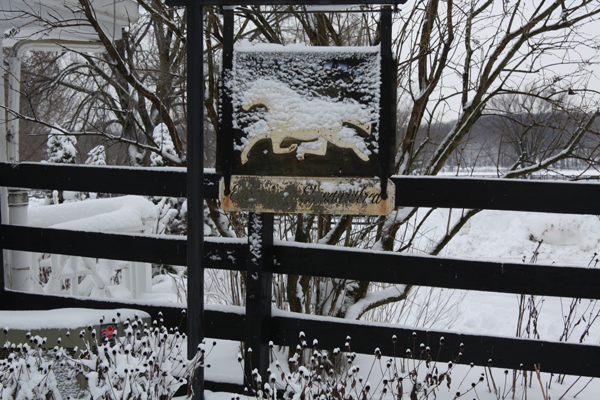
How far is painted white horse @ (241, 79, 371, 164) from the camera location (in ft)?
6.16

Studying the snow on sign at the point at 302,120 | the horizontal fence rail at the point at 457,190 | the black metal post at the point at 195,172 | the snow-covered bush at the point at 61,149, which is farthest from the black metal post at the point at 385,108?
the snow-covered bush at the point at 61,149

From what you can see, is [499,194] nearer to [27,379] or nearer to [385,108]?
[385,108]

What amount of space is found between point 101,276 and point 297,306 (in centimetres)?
232

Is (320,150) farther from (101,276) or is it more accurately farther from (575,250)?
(575,250)

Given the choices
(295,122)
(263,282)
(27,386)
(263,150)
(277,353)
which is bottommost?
(277,353)

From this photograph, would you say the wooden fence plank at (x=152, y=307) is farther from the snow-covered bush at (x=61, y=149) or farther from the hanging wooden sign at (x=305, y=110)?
the snow-covered bush at (x=61, y=149)

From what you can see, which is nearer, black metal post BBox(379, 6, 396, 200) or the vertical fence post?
black metal post BBox(379, 6, 396, 200)

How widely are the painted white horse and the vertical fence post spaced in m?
0.52

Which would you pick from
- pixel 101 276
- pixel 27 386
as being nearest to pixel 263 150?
pixel 27 386

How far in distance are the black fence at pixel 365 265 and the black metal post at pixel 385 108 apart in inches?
15.3

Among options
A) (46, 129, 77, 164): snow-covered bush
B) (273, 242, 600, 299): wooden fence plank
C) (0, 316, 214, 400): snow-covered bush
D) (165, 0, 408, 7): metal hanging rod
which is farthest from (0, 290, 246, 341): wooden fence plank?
(46, 129, 77, 164): snow-covered bush

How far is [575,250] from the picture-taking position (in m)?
11.7

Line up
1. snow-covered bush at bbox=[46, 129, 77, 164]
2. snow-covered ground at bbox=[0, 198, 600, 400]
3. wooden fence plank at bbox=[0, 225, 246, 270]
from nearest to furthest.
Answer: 1. wooden fence plank at bbox=[0, 225, 246, 270]
2. snow-covered ground at bbox=[0, 198, 600, 400]
3. snow-covered bush at bbox=[46, 129, 77, 164]

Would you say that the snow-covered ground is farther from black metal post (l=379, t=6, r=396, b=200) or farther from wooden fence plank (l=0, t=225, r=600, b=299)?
black metal post (l=379, t=6, r=396, b=200)
